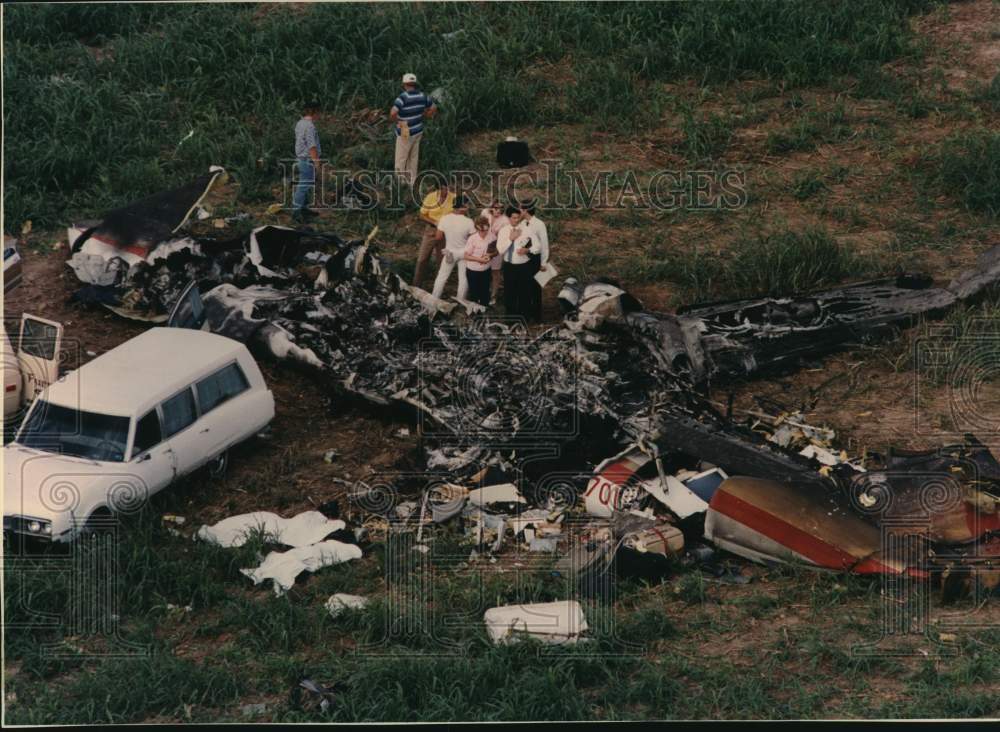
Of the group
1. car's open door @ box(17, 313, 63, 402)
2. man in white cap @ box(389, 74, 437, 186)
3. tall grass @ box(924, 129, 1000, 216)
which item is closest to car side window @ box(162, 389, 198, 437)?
car's open door @ box(17, 313, 63, 402)

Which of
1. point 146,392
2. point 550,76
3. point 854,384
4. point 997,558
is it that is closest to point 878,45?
point 550,76

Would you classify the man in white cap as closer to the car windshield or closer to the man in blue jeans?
the man in blue jeans

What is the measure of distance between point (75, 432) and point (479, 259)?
507 centimetres

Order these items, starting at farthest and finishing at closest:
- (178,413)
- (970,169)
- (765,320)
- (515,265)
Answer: (970,169)
(515,265)
(765,320)
(178,413)

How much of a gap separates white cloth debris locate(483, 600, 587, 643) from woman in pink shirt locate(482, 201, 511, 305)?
5238 millimetres

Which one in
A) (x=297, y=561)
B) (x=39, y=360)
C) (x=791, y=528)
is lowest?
(x=297, y=561)

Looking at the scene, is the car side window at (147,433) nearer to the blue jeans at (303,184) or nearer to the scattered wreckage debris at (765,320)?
the scattered wreckage debris at (765,320)

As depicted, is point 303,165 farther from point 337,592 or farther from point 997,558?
point 997,558

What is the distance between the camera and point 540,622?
14.4 meters

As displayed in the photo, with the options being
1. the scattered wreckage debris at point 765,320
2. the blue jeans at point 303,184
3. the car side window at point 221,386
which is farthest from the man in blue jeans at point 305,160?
the car side window at point 221,386

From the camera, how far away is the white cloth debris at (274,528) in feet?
50.6

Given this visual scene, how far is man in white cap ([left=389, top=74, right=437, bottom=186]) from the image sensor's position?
21.0m

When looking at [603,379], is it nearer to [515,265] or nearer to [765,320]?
[765,320]
